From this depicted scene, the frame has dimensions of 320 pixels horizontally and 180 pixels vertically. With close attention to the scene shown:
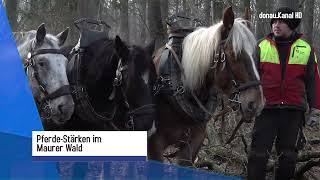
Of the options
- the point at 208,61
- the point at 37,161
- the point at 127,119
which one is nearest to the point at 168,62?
the point at 208,61

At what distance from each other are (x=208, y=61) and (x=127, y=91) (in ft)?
2.67

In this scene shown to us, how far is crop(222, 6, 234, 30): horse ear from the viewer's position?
4324 millimetres

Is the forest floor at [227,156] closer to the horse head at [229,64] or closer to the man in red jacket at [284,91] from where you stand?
the man in red jacket at [284,91]

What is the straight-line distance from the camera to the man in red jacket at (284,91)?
461cm

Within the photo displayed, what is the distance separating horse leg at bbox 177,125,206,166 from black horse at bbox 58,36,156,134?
649 millimetres

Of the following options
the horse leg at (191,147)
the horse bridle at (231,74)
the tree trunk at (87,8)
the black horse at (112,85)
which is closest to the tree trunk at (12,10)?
the tree trunk at (87,8)

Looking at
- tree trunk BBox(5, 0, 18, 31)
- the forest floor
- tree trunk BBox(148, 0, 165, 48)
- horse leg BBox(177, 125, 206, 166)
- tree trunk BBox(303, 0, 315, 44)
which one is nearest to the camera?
horse leg BBox(177, 125, 206, 166)

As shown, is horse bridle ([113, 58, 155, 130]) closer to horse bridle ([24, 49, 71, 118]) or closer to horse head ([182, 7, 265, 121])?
horse bridle ([24, 49, 71, 118])

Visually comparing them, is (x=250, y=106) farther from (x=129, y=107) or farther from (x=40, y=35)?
(x=40, y=35)

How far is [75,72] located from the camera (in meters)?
4.57

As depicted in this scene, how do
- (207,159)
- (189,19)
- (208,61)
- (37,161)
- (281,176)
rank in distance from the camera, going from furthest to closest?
(207,159) → (189,19) → (281,176) → (208,61) → (37,161)

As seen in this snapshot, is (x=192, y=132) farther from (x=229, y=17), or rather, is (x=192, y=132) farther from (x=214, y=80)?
(x=229, y=17)

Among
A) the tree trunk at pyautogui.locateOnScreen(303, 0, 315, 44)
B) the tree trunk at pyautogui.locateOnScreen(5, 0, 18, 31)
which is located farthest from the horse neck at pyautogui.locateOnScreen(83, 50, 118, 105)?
the tree trunk at pyautogui.locateOnScreen(303, 0, 315, 44)

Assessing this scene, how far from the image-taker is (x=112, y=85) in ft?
14.9
